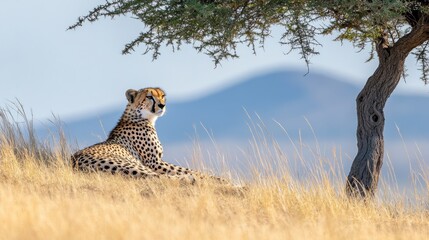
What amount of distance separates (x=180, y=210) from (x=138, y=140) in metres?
3.81

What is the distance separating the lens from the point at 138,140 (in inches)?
415

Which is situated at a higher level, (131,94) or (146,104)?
(131,94)

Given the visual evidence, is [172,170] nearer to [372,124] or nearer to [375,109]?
[372,124]

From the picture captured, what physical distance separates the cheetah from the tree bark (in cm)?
252

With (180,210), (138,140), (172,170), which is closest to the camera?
(180,210)

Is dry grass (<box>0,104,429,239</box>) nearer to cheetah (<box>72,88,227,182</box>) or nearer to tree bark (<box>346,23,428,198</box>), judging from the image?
cheetah (<box>72,88,227,182</box>)

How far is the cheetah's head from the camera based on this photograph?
10.4 m

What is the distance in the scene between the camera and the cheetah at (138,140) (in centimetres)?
1010

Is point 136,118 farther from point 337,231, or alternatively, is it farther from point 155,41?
point 337,231

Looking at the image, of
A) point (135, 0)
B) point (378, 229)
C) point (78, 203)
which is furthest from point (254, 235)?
point (135, 0)

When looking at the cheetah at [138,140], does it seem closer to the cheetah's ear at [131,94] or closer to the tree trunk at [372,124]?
the cheetah's ear at [131,94]

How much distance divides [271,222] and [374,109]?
4503 millimetres

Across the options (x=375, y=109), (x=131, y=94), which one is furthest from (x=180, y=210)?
(x=375, y=109)

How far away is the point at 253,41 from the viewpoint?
35.5 ft
